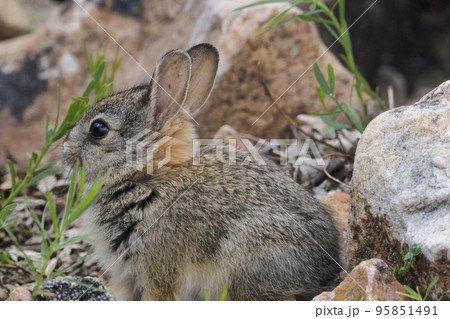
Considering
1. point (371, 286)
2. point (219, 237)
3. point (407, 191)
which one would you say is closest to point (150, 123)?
point (219, 237)

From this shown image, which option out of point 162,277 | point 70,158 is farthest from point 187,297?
point 70,158

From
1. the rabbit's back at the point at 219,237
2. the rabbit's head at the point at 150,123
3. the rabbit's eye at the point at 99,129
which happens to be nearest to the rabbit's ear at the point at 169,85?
the rabbit's head at the point at 150,123

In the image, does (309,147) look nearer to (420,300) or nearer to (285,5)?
(285,5)

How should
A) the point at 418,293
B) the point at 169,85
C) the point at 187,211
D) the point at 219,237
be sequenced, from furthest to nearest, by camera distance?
the point at 169,85
the point at 187,211
the point at 219,237
the point at 418,293

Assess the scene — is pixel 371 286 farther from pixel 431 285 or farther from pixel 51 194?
pixel 51 194

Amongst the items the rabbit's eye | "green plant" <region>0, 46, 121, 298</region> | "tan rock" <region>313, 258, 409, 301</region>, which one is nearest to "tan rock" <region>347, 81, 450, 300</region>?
"tan rock" <region>313, 258, 409, 301</region>
